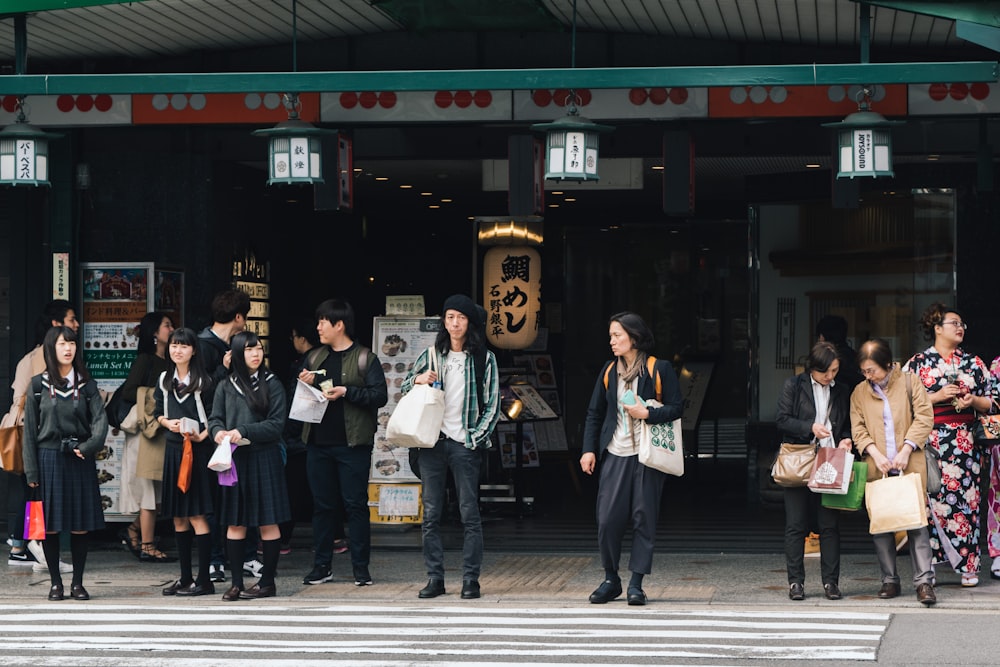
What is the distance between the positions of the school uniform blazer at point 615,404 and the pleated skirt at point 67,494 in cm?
330

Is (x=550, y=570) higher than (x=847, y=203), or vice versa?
(x=847, y=203)

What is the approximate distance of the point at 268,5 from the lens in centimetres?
1133

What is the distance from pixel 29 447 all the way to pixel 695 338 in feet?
39.2

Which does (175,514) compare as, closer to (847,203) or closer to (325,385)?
(325,385)

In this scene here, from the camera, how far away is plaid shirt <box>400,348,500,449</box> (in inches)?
391

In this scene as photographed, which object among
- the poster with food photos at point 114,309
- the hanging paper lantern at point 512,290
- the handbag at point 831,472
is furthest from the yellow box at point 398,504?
the handbag at point 831,472

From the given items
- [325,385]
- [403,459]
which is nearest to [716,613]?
[325,385]

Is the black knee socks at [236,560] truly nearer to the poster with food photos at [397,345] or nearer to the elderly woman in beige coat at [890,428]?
the poster with food photos at [397,345]

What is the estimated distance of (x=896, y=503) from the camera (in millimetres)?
9500

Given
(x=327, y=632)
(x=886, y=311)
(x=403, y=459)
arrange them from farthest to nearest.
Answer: (x=886, y=311) < (x=403, y=459) < (x=327, y=632)

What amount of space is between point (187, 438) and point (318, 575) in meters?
1.41

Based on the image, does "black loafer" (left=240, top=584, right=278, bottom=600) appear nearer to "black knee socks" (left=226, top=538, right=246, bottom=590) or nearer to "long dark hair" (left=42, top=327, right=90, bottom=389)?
"black knee socks" (left=226, top=538, right=246, bottom=590)

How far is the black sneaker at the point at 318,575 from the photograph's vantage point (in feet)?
34.5

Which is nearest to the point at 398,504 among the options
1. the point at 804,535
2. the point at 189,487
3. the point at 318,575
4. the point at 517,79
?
the point at 318,575
